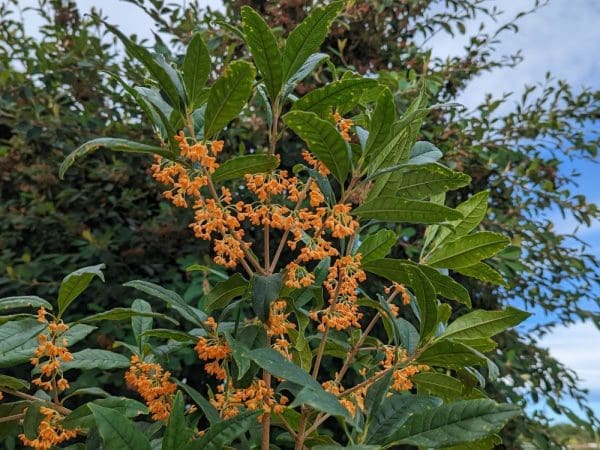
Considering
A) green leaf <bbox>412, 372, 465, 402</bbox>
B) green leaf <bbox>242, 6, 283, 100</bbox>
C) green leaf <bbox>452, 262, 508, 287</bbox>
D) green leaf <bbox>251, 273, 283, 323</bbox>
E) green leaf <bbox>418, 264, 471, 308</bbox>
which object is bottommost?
green leaf <bbox>412, 372, 465, 402</bbox>

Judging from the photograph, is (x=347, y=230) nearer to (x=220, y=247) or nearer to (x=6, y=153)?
(x=220, y=247)

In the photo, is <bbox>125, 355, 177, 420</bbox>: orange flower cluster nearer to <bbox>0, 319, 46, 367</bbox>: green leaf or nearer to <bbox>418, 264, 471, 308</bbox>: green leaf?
<bbox>0, 319, 46, 367</bbox>: green leaf

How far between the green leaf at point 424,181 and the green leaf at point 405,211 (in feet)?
0.21

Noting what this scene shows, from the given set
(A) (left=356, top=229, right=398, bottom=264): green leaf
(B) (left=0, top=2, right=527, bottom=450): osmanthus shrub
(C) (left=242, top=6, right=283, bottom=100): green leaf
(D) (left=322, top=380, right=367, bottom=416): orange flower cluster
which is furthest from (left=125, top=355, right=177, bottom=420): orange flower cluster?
(C) (left=242, top=6, right=283, bottom=100): green leaf

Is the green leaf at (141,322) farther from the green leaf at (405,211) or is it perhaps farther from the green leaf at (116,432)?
the green leaf at (405,211)

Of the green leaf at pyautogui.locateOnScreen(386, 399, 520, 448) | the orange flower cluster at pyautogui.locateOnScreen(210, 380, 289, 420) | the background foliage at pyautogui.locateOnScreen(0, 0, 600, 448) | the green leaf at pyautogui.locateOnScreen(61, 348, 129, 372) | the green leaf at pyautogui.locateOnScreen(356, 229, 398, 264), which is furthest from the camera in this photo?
the background foliage at pyautogui.locateOnScreen(0, 0, 600, 448)

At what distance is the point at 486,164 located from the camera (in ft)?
8.02

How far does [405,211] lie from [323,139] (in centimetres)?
14

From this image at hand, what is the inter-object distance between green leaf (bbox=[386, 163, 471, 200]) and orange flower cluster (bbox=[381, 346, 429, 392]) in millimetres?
218

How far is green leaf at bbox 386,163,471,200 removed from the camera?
84 cm

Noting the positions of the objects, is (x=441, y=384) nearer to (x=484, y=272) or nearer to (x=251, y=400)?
(x=484, y=272)

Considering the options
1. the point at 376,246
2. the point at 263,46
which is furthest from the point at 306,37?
the point at 376,246

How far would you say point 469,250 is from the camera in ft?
3.00

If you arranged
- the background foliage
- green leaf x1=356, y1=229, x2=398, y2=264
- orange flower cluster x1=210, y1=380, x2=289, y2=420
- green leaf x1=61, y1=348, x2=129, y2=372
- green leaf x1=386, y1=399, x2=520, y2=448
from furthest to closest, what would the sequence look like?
the background foliage
green leaf x1=61, y1=348, x2=129, y2=372
green leaf x1=356, y1=229, x2=398, y2=264
orange flower cluster x1=210, y1=380, x2=289, y2=420
green leaf x1=386, y1=399, x2=520, y2=448
